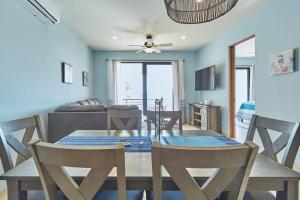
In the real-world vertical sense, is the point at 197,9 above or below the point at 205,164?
above

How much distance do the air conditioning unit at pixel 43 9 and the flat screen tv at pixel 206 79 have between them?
390 centimetres

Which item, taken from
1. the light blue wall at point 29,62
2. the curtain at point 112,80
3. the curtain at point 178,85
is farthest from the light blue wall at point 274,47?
Answer: the curtain at point 112,80

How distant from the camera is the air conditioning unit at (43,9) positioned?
2.94 m

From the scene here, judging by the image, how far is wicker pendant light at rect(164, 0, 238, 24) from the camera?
164 centimetres

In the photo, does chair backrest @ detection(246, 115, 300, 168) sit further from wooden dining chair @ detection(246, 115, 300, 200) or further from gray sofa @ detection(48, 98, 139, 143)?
gray sofa @ detection(48, 98, 139, 143)

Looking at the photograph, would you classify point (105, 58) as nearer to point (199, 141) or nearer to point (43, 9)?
point (43, 9)

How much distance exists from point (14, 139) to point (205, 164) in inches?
49.9

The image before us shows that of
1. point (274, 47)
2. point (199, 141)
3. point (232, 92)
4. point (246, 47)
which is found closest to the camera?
point (199, 141)

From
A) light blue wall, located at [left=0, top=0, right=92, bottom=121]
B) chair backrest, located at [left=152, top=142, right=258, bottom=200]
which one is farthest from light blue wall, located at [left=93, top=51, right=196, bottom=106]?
chair backrest, located at [left=152, top=142, right=258, bottom=200]

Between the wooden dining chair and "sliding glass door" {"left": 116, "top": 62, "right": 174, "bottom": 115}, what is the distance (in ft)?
20.2

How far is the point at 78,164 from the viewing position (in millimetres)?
874

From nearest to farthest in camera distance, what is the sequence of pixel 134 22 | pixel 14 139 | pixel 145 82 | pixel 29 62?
pixel 14 139 → pixel 29 62 → pixel 134 22 → pixel 145 82

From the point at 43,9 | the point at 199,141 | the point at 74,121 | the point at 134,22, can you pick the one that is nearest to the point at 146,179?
the point at 199,141

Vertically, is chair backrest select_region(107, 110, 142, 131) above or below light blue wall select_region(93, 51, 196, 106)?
below
